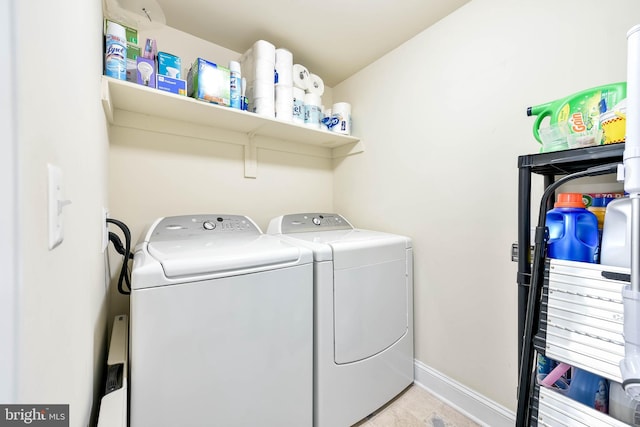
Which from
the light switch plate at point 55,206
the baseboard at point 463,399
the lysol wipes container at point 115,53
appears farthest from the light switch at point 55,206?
the baseboard at point 463,399

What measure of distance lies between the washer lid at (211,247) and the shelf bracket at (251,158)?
42cm

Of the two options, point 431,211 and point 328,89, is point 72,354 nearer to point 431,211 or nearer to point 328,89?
point 431,211

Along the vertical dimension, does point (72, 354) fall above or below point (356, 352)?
above

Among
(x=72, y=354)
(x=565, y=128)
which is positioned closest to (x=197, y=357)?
(x=72, y=354)

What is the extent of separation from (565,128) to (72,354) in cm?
157

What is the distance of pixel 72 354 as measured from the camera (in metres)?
0.53

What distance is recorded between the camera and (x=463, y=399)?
4.82ft

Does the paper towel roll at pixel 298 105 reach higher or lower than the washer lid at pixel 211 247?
higher

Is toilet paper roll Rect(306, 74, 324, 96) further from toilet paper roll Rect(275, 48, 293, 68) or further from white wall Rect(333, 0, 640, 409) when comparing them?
white wall Rect(333, 0, 640, 409)

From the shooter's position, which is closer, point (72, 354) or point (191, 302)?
point (72, 354)

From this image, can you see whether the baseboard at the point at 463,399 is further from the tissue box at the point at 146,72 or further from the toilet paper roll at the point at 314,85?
the tissue box at the point at 146,72

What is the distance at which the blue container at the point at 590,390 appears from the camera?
77cm

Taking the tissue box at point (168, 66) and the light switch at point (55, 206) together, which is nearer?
the light switch at point (55, 206)

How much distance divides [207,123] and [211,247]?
952mm
